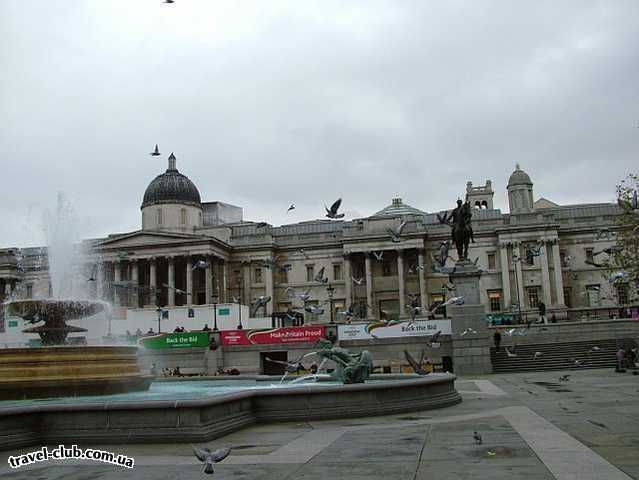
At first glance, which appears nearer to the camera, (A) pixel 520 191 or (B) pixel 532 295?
(B) pixel 532 295

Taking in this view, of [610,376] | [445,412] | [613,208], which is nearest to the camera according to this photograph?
[445,412]

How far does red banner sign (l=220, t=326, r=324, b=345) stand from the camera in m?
45.2

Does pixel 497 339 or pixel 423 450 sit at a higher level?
pixel 497 339

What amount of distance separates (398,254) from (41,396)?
64265 millimetres

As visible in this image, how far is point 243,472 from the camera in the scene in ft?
32.7

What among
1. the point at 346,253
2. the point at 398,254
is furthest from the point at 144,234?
the point at 398,254

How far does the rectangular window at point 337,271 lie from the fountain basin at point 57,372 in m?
65.4

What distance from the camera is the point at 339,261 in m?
84.0

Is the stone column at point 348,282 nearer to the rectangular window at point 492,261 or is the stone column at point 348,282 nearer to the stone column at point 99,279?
the rectangular window at point 492,261

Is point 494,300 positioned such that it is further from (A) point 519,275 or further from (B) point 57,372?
(B) point 57,372

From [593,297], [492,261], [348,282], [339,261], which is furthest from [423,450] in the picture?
[339,261]

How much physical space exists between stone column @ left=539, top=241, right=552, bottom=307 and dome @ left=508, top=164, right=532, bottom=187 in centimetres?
1103

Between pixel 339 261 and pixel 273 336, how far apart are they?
127 ft

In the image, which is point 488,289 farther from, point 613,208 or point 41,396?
point 41,396
